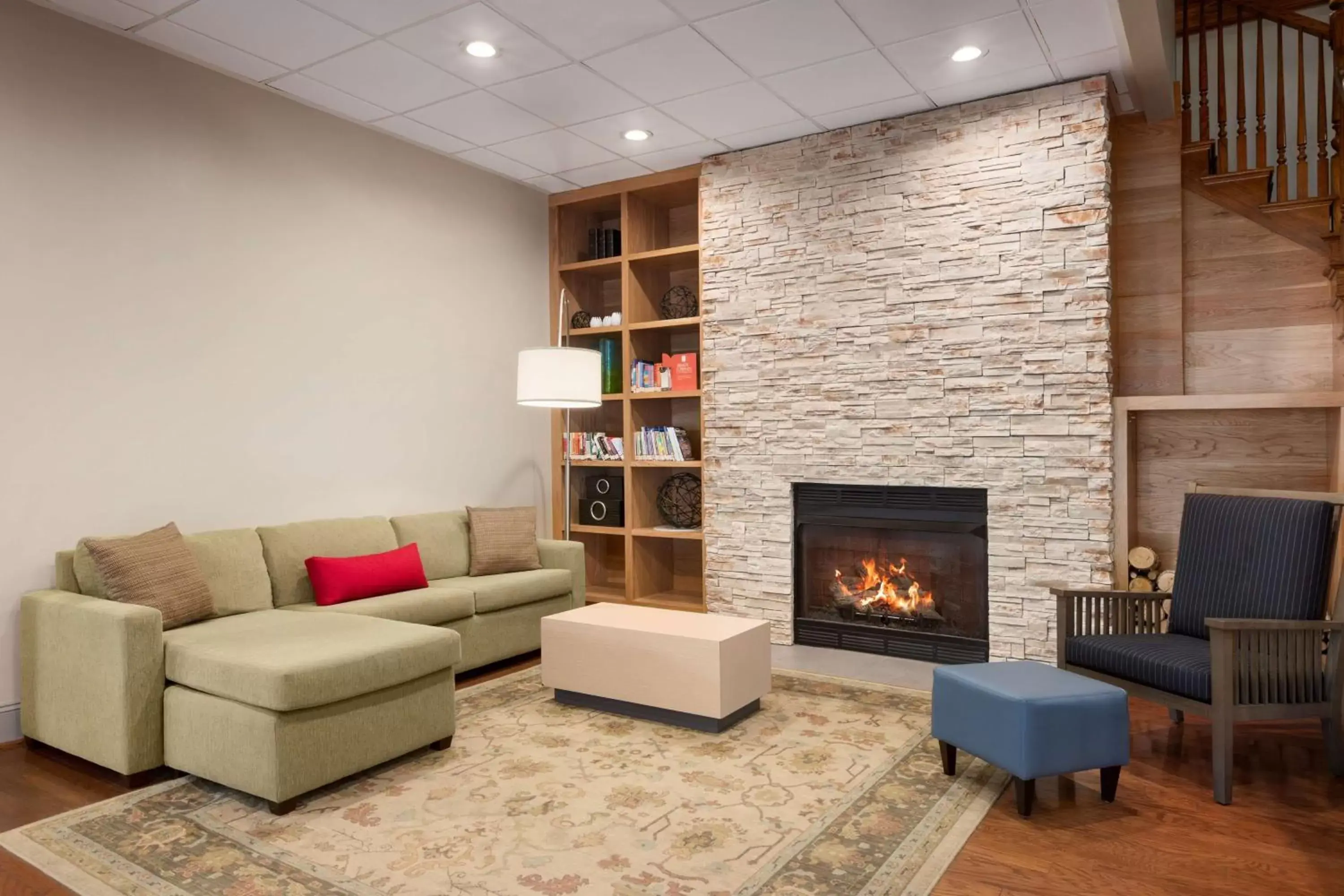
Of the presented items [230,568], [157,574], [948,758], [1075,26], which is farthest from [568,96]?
[948,758]

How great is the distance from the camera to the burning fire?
4.99 meters

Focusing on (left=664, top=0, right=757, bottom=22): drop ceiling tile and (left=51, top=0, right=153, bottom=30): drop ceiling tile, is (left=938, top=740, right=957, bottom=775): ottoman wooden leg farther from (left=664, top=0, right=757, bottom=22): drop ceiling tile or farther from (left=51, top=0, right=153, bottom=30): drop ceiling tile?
(left=51, top=0, right=153, bottom=30): drop ceiling tile

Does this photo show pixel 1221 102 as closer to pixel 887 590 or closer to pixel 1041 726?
pixel 887 590

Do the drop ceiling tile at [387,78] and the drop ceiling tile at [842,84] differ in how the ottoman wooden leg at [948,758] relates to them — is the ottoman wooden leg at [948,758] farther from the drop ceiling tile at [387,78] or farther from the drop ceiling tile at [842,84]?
the drop ceiling tile at [387,78]

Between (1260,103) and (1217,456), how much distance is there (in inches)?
70.2

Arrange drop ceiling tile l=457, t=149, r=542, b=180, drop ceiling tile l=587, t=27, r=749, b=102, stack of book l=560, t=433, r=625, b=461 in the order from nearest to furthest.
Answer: drop ceiling tile l=587, t=27, r=749, b=102 → drop ceiling tile l=457, t=149, r=542, b=180 → stack of book l=560, t=433, r=625, b=461

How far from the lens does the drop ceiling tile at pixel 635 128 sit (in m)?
4.82

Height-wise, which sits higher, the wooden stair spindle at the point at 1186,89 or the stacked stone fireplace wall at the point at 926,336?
the wooden stair spindle at the point at 1186,89

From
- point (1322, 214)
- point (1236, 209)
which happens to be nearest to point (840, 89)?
point (1236, 209)

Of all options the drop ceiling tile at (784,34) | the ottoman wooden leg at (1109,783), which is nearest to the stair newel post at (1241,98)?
the drop ceiling tile at (784,34)

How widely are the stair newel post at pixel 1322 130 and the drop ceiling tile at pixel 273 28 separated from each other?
4527 millimetres

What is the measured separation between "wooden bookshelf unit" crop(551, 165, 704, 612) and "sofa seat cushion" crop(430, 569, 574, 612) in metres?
0.90

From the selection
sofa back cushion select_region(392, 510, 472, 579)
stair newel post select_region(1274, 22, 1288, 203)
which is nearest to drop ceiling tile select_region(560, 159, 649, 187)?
sofa back cushion select_region(392, 510, 472, 579)

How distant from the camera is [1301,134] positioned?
14.6 ft
